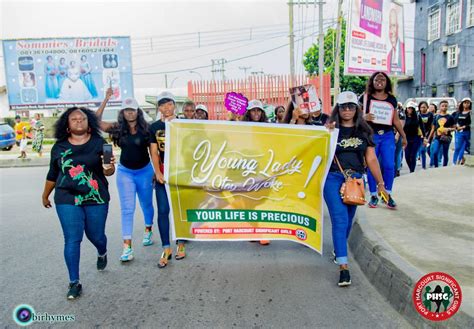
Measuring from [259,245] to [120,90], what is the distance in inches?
830

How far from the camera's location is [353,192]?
3908mm

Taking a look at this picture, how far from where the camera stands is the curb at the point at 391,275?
2.97 metres

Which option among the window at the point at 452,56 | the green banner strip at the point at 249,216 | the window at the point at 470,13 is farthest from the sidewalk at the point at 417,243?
the window at the point at 452,56

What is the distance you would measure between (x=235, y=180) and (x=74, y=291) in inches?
73.3

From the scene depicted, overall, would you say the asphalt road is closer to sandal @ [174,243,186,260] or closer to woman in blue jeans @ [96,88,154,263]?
sandal @ [174,243,186,260]

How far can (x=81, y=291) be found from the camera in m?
3.90

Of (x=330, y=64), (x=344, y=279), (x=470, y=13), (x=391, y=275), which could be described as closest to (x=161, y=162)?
(x=344, y=279)

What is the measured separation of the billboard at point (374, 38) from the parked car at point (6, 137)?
55.9 ft

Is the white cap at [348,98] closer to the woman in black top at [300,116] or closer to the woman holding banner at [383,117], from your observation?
the woman in black top at [300,116]

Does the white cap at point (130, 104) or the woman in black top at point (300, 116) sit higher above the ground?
the white cap at point (130, 104)

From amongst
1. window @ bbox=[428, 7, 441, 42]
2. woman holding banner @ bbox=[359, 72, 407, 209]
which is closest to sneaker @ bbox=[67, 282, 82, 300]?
woman holding banner @ bbox=[359, 72, 407, 209]

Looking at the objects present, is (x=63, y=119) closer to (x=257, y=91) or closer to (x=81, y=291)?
(x=81, y=291)

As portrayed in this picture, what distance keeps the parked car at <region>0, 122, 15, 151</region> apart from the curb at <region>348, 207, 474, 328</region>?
21295mm

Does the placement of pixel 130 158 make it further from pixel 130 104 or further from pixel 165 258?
pixel 165 258
